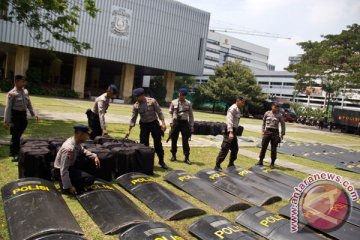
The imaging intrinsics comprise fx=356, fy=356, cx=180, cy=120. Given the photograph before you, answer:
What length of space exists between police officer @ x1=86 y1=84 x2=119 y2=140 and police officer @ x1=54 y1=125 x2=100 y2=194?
2.22m

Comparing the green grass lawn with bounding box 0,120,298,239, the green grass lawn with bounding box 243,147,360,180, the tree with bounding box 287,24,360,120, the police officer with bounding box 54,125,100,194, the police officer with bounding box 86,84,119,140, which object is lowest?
the green grass lawn with bounding box 0,120,298,239

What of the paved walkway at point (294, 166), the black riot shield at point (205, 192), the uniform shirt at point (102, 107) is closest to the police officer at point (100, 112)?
the uniform shirt at point (102, 107)

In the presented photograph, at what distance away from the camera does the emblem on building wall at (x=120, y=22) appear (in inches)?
1463

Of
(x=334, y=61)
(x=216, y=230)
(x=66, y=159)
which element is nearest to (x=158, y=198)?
(x=216, y=230)

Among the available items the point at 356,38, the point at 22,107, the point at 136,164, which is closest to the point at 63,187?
the point at 136,164

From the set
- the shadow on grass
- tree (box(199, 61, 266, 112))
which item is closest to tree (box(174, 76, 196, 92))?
tree (box(199, 61, 266, 112))

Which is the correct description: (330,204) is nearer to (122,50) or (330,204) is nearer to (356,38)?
(356,38)

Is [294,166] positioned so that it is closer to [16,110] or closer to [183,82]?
[16,110]

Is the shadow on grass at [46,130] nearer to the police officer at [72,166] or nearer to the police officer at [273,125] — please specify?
the police officer at [72,166]

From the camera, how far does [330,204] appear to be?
5.63 meters

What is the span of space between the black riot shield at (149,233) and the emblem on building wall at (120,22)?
3509 cm

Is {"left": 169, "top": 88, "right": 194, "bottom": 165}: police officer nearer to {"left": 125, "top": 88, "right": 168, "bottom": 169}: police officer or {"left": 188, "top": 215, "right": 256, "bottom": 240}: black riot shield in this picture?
{"left": 125, "top": 88, "right": 168, "bottom": 169}: police officer

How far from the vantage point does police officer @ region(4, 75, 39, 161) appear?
7.41 metres

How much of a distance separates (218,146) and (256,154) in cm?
146
